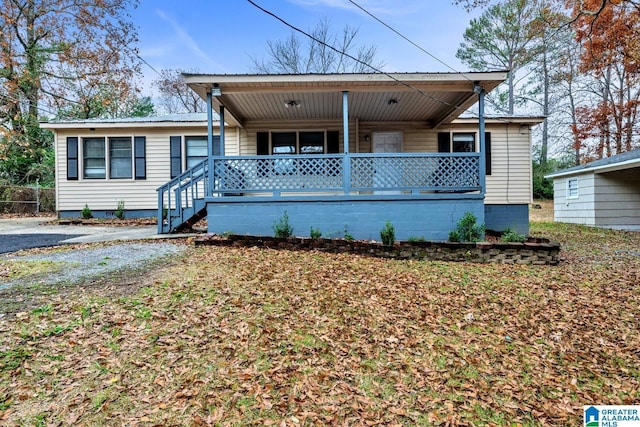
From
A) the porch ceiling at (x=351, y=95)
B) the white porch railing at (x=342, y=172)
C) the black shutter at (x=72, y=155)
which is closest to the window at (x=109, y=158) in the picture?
the black shutter at (x=72, y=155)

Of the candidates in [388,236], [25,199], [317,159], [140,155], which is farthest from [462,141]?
[25,199]

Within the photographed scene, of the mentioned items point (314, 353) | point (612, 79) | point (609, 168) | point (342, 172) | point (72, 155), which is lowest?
point (314, 353)

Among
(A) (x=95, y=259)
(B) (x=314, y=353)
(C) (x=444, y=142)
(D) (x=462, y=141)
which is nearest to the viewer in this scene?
(B) (x=314, y=353)

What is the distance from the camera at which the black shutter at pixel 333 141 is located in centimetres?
1104

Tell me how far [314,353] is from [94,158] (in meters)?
12.0

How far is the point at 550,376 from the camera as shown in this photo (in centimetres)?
291

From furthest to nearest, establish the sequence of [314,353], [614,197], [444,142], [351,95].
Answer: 1. [614,197]
2. [444,142]
3. [351,95]
4. [314,353]

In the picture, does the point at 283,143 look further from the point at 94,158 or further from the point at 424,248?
the point at 94,158

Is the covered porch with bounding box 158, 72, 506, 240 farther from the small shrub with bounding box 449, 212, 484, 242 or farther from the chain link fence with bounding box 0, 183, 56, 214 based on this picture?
the chain link fence with bounding box 0, 183, 56, 214

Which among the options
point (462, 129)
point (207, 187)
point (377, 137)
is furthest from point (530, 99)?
point (207, 187)

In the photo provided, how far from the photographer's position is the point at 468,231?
24.3ft

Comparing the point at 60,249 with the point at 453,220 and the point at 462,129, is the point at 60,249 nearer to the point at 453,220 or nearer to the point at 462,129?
the point at 453,220

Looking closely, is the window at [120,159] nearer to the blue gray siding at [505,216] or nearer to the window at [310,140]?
the window at [310,140]

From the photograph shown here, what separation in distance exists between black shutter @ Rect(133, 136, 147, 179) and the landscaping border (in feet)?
20.6
